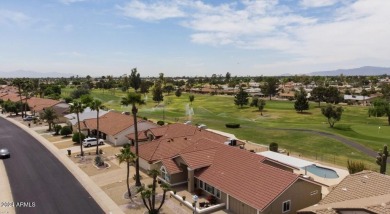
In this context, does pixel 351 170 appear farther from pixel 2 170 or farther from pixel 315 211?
pixel 2 170

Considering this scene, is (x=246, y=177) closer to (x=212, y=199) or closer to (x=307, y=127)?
(x=212, y=199)

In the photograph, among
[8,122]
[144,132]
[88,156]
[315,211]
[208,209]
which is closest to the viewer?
[315,211]

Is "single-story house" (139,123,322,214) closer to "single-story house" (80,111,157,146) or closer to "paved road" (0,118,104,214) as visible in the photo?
"paved road" (0,118,104,214)

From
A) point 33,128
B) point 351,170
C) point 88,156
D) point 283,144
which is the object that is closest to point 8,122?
point 33,128

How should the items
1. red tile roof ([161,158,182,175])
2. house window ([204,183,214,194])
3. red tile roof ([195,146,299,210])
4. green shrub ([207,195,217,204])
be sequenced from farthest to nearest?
red tile roof ([161,158,182,175]), house window ([204,183,214,194]), green shrub ([207,195,217,204]), red tile roof ([195,146,299,210])

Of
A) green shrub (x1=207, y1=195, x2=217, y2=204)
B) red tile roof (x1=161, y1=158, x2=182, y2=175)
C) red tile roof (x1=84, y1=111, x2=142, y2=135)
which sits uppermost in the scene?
red tile roof (x1=84, y1=111, x2=142, y2=135)

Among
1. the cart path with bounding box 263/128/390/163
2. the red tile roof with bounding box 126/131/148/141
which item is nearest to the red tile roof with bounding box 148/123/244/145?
the red tile roof with bounding box 126/131/148/141
